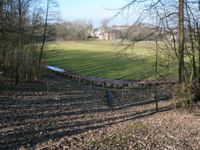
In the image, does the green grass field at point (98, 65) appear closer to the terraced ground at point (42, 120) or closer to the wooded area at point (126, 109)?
the wooded area at point (126, 109)

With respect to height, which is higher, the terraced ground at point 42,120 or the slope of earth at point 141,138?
the slope of earth at point 141,138

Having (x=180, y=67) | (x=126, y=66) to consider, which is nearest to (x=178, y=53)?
(x=180, y=67)

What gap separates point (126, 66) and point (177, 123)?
4254 centimetres

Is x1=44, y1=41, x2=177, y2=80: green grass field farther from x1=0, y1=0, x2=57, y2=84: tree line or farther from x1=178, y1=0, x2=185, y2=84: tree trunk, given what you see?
x1=178, y1=0, x2=185, y2=84: tree trunk

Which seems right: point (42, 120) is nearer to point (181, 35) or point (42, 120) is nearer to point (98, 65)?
point (181, 35)

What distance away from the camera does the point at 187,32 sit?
1541 cm

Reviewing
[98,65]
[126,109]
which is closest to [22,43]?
[126,109]

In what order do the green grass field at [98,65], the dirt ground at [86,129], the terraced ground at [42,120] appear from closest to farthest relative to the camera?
the dirt ground at [86,129] → the terraced ground at [42,120] → the green grass field at [98,65]

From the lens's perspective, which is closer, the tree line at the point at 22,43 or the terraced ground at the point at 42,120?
the terraced ground at the point at 42,120

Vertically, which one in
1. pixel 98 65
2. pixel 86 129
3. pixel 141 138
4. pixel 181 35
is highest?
pixel 181 35

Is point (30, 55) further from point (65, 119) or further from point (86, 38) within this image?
point (86, 38)

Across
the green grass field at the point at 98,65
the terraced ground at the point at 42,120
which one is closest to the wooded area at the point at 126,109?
the terraced ground at the point at 42,120

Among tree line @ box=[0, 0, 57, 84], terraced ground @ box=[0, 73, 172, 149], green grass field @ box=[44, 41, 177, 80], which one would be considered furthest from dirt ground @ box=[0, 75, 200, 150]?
green grass field @ box=[44, 41, 177, 80]

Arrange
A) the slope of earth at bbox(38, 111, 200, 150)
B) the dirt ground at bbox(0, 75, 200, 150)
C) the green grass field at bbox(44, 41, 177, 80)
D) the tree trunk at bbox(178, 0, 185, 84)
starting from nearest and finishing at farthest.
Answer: the slope of earth at bbox(38, 111, 200, 150), the dirt ground at bbox(0, 75, 200, 150), the tree trunk at bbox(178, 0, 185, 84), the green grass field at bbox(44, 41, 177, 80)
